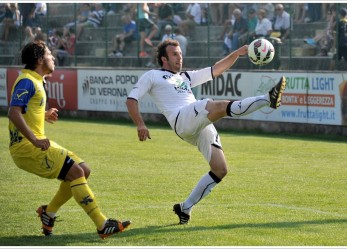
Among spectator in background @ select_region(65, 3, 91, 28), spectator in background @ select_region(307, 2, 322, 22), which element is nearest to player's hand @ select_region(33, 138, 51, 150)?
spectator in background @ select_region(307, 2, 322, 22)

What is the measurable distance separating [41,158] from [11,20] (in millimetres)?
24226

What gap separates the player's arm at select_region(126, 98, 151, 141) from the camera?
943 centimetres

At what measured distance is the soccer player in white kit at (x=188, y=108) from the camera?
9375mm

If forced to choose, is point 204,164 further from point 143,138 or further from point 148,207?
point 143,138

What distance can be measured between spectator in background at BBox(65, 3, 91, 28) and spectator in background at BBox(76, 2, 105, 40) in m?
0.12

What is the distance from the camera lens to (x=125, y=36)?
2784cm

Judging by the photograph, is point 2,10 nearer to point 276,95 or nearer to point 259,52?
point 259,52

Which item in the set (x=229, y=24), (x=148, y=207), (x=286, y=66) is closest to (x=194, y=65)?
(x=229, y=24)

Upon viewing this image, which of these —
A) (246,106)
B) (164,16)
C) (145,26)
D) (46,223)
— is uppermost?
(164,16)

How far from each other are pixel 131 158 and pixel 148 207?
19.4 ft

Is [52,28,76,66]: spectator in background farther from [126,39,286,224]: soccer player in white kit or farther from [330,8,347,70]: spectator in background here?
[126,39,286,224]: soccer player in white kit

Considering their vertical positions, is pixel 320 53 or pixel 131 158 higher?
pixel 320 53

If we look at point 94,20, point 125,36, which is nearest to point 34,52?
point 125,36

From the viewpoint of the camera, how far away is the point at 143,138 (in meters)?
9.48
